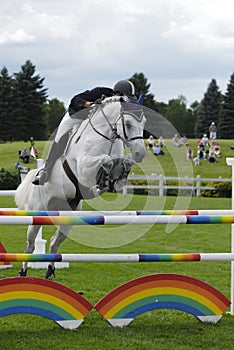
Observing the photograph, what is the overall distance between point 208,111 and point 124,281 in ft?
196

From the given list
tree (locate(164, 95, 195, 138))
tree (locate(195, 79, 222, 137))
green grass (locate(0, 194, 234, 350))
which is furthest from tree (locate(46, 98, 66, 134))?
green grass (locate(0, 194, 234, 350))

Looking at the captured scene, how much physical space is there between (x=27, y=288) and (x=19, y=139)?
56.1 metres

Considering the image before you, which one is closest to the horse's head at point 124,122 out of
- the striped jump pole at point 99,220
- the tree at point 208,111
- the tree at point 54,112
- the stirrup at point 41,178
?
the stirrup at point 41,178

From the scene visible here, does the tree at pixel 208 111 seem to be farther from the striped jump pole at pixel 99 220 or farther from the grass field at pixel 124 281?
the striped jump pole at pixel 99 220

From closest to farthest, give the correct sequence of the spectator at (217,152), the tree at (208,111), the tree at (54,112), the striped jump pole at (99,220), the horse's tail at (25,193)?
the striped jump pole at (99,220) → the horse's tail at (25,193) → the spectator at (217,152) → the tree at (208,111) → the tree at (54,112)

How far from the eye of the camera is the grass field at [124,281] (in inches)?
173

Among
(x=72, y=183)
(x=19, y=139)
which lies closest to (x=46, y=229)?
(x=72, y=183)

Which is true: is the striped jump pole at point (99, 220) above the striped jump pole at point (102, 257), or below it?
above

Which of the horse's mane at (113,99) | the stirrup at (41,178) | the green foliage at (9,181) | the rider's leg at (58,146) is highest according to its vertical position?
the horse's mane at (113,99)

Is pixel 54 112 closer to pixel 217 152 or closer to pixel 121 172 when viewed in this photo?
pixel 217 152

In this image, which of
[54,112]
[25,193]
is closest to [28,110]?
[54,112]

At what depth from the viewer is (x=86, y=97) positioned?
20.8 feet

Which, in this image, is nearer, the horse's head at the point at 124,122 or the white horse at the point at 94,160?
the horse's head at the point at 124,122

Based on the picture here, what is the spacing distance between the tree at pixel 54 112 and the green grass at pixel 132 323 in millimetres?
57513
